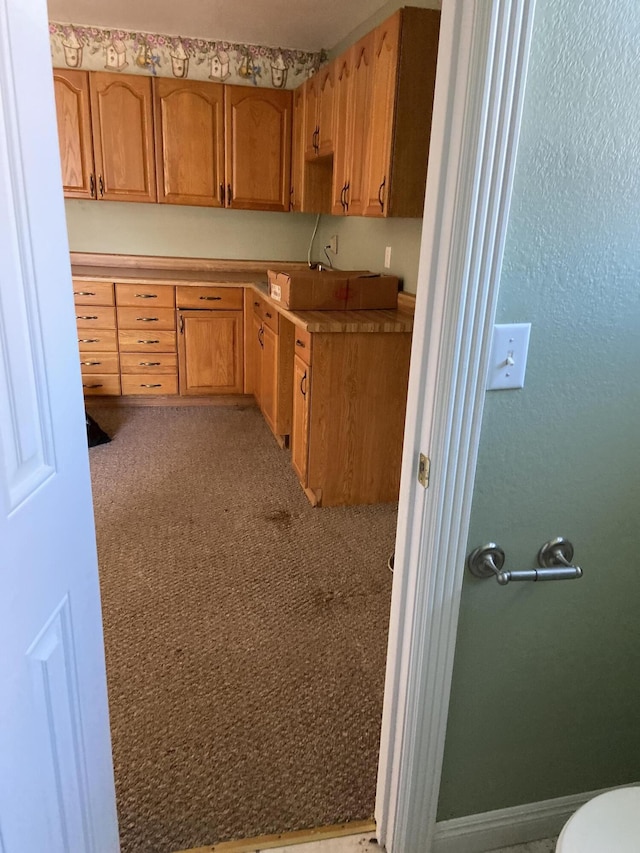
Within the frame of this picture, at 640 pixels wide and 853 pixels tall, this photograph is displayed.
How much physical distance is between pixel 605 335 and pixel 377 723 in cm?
124

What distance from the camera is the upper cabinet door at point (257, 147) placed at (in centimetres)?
418

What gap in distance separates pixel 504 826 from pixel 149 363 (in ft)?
11.7

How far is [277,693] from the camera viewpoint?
6.07 feet

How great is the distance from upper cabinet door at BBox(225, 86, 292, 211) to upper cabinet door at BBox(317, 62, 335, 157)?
723 mm

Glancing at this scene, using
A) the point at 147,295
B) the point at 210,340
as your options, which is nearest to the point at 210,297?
the point at 210,340

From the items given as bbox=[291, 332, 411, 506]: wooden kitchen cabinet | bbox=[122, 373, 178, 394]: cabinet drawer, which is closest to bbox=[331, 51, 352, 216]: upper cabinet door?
bbox=[291, 332, 411, 506]: wooden kitchen cabinet

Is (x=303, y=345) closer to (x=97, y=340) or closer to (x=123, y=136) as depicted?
(x=97, y=340)

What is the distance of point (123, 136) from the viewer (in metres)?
4.10

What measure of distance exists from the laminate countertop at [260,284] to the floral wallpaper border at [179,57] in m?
1.27

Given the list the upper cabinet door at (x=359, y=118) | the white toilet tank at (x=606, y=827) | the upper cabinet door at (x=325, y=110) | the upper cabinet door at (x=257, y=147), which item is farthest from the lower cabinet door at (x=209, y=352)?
the white toilet tank at (x=606, y=827)

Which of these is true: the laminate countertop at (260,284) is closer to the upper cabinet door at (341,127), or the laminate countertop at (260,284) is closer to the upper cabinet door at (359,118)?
the upper cabinet door at (359,118)

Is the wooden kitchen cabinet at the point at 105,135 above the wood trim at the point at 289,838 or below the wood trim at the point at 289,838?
above

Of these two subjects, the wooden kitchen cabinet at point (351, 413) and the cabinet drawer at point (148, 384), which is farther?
the cabinet drawer at point (148, 384)

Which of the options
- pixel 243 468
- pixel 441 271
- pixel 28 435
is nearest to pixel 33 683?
pixel 28 435
